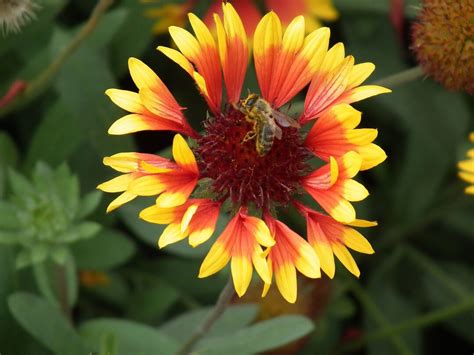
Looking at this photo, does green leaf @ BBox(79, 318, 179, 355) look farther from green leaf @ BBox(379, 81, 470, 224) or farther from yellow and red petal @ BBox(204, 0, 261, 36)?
green leaf @ BBox(379, 81, 470, 224)

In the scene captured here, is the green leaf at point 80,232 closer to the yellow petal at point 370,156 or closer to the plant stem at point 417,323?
the yellow petal at point 370,156

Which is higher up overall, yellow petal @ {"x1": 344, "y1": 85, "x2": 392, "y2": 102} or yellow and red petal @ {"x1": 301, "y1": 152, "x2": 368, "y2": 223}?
yellow petal @ {"x1": 344, "y1": 85, "x2": 392, "y2": 102}

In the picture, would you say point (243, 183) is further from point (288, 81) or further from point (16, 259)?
point (16, 259)

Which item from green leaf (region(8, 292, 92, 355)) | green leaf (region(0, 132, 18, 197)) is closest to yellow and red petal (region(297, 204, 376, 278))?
green leaf (region(8, 292, 92, 355))

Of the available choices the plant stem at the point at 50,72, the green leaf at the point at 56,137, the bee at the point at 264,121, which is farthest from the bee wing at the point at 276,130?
the green leaf at the point at 56,137

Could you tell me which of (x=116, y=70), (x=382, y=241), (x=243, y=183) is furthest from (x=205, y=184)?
(x=382, y=241)

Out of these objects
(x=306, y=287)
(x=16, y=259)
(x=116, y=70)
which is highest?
(x=116, y=70)
